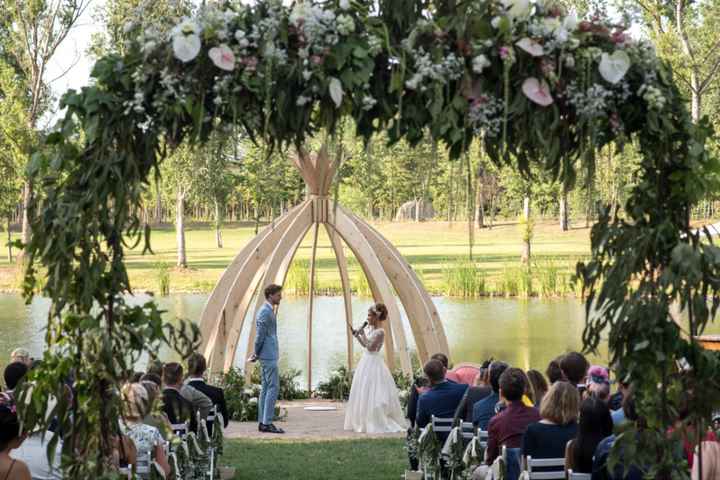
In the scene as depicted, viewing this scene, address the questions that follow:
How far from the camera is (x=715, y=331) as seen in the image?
20328 mm

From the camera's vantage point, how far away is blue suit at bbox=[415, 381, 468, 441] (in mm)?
7551

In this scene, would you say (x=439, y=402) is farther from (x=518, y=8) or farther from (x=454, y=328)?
(x=454, y=328)

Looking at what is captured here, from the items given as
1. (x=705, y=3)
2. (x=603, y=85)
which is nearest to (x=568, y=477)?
(x=603, y=85)

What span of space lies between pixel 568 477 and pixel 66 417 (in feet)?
7.52

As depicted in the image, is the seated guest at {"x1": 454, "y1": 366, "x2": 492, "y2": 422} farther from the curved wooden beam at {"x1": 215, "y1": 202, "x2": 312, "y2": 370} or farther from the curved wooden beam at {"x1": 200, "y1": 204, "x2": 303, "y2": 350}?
the curved wooden beam at {"x1": 215, "y1": 202, "x2": 312, "y2": 370}

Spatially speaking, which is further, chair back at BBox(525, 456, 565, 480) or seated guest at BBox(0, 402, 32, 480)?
chair back at BBox(525, 456, 565, 480)

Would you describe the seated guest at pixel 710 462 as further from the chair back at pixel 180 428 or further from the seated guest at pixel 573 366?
the chair back at pixel 180 428

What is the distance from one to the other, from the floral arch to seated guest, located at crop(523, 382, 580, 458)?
49.1 inches

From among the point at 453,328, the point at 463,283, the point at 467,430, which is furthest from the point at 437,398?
the point at 463,283

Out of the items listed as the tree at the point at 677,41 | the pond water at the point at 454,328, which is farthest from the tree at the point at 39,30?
the tree at the point at 677,41

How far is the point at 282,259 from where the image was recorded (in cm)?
1178

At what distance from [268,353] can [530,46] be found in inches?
264

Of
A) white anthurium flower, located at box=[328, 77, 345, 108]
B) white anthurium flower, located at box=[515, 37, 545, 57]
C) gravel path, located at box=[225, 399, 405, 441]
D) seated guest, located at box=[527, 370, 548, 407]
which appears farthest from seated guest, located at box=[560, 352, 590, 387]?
gravel path, located at box=[225, 399, 405, 441]

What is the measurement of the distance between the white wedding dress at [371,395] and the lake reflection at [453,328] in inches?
159
